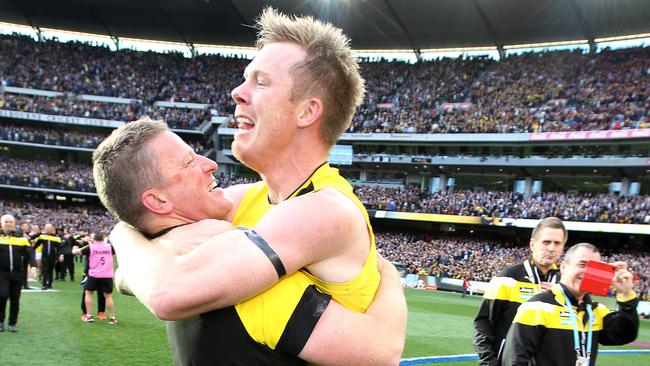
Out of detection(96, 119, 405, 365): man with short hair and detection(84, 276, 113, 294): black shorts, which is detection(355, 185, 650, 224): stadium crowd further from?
detection(96, 119, 405, 365): man with short hair

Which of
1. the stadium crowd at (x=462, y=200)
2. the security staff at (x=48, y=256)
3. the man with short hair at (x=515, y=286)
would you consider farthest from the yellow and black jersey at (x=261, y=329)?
the stadium crowd at (x=462, y=200)

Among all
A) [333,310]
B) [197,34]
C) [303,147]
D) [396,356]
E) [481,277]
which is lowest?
[481,277]

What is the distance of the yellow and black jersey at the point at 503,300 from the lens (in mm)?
5484

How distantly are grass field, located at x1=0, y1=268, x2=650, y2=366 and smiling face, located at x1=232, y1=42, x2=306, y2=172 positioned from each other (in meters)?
7.10

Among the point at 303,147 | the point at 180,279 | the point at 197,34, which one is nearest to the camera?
the point at 180,279

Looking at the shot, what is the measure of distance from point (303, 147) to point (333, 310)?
691mm

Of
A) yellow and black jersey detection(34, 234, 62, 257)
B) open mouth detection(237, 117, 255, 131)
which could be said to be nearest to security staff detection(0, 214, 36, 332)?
yellow and black jersey detection(34, 234, 62, 257)

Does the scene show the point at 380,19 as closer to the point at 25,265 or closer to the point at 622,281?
the point at 25,265

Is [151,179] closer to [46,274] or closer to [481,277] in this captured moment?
[46,274]

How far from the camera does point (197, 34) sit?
56.4 metres

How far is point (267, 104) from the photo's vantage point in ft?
6.15

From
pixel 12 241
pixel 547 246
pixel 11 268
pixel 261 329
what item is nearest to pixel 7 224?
pixel 12 241

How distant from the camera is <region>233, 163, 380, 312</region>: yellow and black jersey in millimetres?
1617

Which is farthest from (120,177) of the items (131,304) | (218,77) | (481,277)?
(218,77)
